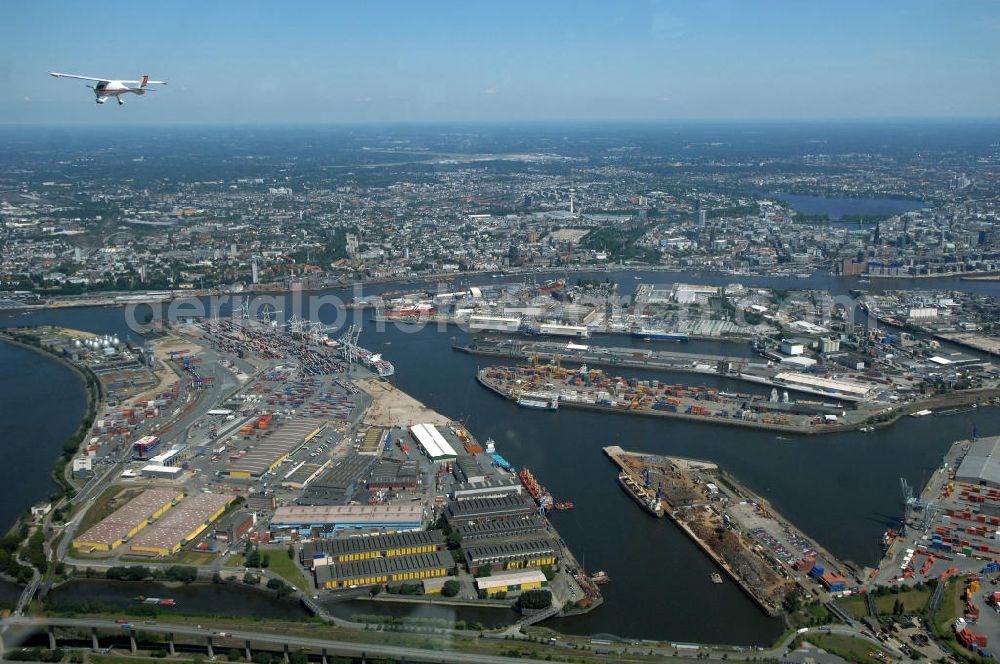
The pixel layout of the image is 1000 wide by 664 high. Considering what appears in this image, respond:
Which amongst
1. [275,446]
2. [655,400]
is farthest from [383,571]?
[655,400]

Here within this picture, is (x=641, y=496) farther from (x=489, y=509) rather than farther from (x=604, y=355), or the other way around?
(x=604, y=355)

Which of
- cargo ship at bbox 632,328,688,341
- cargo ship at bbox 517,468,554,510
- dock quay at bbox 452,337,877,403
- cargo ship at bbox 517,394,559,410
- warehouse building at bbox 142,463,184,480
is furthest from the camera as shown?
cargo ship at bbox 632,328,688,341

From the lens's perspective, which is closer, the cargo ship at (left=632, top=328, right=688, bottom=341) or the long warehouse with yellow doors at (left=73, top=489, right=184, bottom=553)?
the long warehouse with yellow doors at (left=73, top=489, right=184, bottom=553)

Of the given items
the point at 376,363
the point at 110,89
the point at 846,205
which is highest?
the point at 110,89

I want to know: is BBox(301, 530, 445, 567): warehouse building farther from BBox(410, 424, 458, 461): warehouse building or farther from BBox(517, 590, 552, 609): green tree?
BBox(410, 424, 458, 461): warehouse building

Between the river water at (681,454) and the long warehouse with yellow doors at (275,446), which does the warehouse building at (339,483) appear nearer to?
the long warehouse with yellow doors at (275,446)

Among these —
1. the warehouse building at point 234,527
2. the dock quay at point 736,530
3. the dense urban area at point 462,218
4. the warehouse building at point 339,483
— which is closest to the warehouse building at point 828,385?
the dock quay at point 736,530

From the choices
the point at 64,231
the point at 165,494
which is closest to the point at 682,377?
the point at 165,494

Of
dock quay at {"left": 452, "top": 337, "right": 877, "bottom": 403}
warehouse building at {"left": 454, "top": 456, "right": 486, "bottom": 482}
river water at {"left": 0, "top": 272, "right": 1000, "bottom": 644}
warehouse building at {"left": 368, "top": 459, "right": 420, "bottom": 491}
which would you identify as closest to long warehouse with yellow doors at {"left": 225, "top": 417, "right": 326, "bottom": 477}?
warehouse building at {"left": 368, "top": 459, "right": 420, "bottom": 491}
